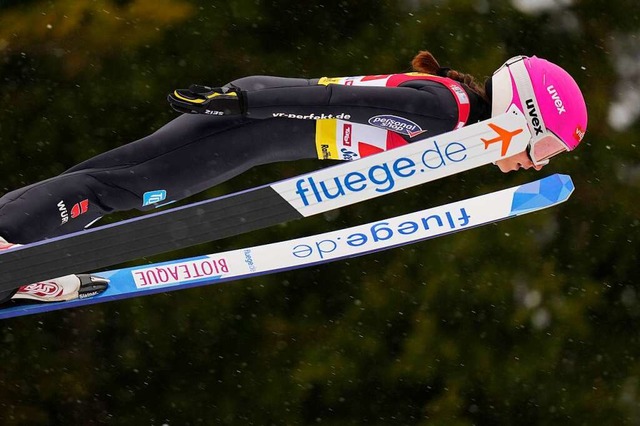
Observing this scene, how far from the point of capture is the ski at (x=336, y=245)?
2846 mm

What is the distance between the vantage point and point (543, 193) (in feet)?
9.17

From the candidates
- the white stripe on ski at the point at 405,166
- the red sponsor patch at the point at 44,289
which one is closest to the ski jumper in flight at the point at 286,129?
the white stripe on ski at the point at 405,166

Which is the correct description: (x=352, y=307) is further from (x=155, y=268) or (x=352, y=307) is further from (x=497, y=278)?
(x=155, y=268)

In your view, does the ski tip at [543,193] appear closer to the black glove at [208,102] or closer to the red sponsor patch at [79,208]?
the black glove at [208,102]

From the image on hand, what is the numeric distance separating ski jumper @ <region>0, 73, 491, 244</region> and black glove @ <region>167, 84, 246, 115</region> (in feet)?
0.11

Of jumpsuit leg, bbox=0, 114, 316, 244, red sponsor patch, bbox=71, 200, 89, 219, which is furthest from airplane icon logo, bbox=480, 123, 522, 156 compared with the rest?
red sponsor patch, bbox=71, 200, 89, 219

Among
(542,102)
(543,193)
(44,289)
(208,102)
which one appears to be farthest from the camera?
(44,289)

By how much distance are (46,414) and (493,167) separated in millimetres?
2985

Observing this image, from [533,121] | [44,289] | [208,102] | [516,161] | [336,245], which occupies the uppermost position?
[208,102]

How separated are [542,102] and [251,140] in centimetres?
87

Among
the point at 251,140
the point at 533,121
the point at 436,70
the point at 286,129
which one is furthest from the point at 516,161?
the point at 251,140

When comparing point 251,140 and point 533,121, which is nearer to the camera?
point 533,121

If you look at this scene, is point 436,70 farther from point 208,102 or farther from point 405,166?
point 208,102

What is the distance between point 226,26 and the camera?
509 centimetres
